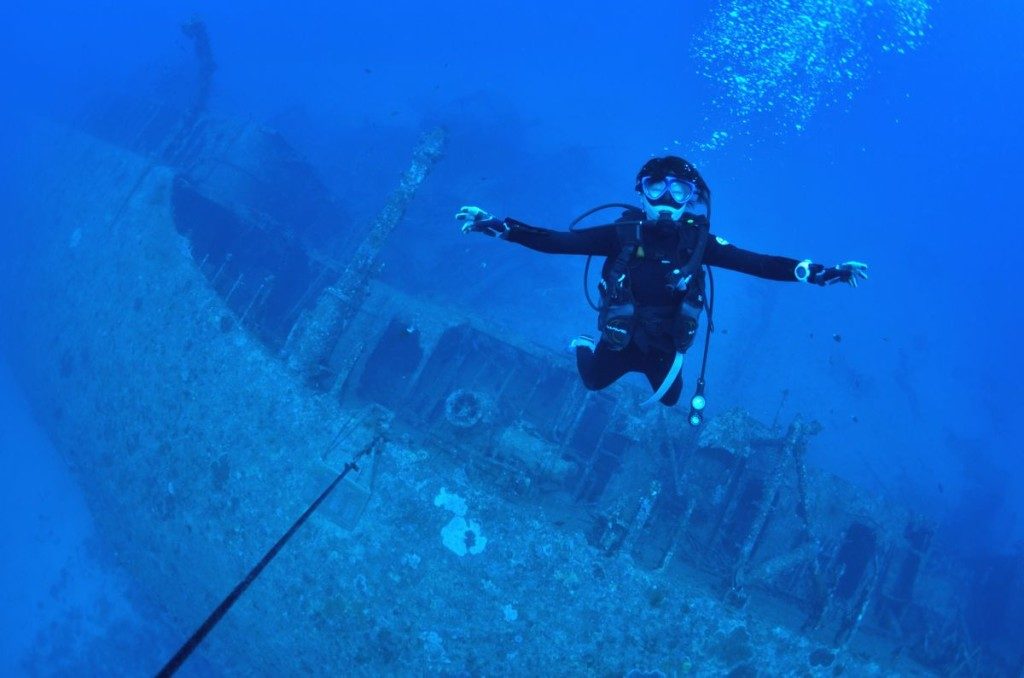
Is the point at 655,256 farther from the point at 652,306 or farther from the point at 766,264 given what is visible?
the point at 766,264

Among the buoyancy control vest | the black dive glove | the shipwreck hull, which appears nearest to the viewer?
the black dive glove

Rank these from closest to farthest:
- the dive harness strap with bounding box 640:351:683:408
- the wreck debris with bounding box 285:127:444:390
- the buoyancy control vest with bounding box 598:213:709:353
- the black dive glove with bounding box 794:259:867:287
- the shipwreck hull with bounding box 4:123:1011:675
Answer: the black dive glove with bounding box 794:259:867:287 → the buoyancy control vest with bounding box 598:213:709:353 → the dive harness strap with bounding box 640:351:683:408 → the shipwreck hull with bounding box 4:123:1011:675 → the wreck debris with bounding box 285:127:444:390

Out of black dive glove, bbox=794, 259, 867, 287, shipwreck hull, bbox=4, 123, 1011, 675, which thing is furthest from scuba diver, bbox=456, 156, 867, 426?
shipwreck hull, bbox=4, 123, 1011, 675

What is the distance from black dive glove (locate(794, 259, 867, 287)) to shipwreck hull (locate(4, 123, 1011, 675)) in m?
5.25

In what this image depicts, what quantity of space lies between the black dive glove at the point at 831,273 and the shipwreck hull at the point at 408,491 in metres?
5.25

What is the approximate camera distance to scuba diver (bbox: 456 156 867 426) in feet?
13.1

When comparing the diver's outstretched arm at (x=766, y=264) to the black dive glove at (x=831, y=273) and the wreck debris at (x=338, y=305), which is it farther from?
the wreck debris at (x=338, y=305)

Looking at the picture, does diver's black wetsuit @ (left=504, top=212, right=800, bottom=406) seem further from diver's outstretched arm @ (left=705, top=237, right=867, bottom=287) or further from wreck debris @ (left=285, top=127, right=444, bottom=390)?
wreck debris @ (left=285, top=127, right=444, bottom=390)

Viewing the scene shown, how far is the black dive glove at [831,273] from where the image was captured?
3.94 meters

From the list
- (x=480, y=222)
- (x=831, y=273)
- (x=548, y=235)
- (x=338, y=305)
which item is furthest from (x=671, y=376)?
(x=338, y=305)

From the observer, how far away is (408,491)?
29.2 ft

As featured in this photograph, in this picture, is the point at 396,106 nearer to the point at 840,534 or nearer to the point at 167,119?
the point at 167,119

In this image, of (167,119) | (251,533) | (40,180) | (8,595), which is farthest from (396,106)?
(251,533)

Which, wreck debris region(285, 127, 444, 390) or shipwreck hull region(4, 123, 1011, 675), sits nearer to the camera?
shipwreck hull region(4, 123, 1011, 675)
